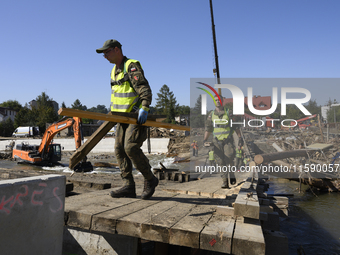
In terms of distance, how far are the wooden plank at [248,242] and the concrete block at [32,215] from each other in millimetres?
1914

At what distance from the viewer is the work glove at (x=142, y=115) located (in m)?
3.28

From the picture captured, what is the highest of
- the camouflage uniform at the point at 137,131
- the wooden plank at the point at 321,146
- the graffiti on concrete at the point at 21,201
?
the camouflage uniform at the point at 137,131

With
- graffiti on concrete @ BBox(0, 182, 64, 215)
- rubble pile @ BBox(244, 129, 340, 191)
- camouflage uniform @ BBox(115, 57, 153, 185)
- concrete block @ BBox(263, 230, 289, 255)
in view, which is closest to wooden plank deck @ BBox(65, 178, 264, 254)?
graffiti on concrete @ BBox(0, 182, 64, 215)

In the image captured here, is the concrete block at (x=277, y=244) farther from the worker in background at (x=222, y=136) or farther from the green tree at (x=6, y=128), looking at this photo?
the green tree at (x=6, y=128)

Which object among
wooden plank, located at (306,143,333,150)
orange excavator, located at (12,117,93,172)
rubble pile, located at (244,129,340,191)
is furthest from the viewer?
orange excavator, located at (12,117,93,172)

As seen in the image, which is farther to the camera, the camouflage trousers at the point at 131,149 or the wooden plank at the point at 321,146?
the wooden plank at the point at 321,146

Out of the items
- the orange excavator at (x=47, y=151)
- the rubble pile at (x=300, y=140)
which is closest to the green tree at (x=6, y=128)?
the orange excavator at (x=47, y=151)

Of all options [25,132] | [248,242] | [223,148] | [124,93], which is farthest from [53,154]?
[25,132]

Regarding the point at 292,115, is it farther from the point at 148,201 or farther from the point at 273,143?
the point at 148,201

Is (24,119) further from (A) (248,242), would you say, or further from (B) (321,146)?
(A) (248,242)

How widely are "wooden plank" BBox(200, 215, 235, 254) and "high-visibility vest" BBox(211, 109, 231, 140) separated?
373cm

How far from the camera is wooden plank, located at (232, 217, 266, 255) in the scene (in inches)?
84.7

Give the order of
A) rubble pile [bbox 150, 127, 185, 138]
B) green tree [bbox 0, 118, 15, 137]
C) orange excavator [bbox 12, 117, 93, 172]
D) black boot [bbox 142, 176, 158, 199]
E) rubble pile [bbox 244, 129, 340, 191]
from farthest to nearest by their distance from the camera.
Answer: green tree [bbox 0, 118, 15, 137] < rubble pile [bbox 150, 127, 185, 138] < orange excavator [bbox 12, 117, 93, 172] < rubble pile [bbox 244, 129, 340, 191] < black boot [bbox 142, 176, 158, 199]

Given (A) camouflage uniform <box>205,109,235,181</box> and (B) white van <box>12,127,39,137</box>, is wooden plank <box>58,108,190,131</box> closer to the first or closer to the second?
(A) camouflage uniform <box>205,109,235,181</box>
